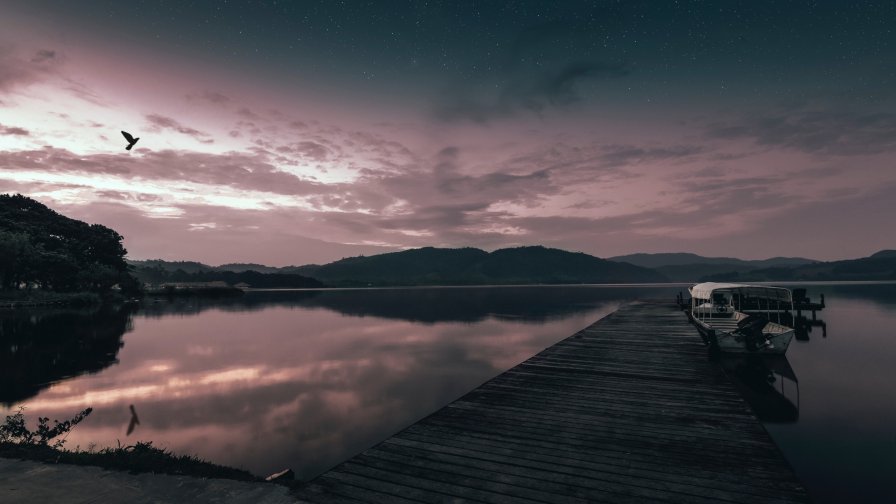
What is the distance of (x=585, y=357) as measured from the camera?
18812 millimetres

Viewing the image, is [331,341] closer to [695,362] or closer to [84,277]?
[695,362]

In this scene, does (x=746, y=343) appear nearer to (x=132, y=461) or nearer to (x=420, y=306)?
(x=132, y=461)

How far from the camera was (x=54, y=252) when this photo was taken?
206 feet

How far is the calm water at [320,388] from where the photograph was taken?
12727mm

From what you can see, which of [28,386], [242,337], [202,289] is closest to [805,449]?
[28,386]

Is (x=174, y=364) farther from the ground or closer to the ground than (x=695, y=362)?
closer to the ground

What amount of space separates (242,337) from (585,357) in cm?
3305

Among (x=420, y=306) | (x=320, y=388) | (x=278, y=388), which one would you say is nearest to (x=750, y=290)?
(x=320, y=388)

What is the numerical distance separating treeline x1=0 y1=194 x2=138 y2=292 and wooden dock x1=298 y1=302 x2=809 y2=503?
72916 millimetres

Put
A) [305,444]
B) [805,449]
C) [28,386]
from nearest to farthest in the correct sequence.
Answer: [805,449], [305,444], [28,386]

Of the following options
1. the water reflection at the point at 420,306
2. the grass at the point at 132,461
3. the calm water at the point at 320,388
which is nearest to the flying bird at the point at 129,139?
the grass at the point at 132,461

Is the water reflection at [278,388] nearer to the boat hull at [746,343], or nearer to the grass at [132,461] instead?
the grass at [132,461]

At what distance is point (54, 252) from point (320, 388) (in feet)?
231

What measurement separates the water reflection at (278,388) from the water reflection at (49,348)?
1154mm
